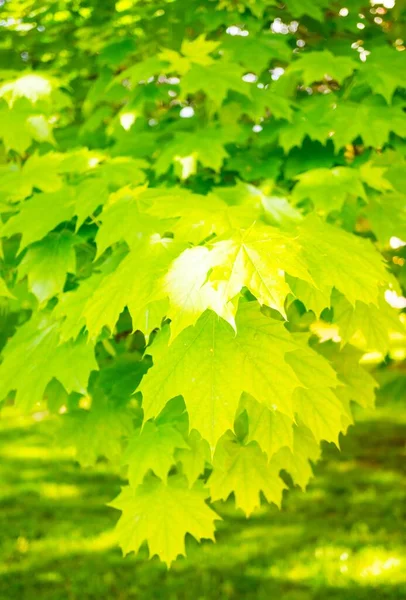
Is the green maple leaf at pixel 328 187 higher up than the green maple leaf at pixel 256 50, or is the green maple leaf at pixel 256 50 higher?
the green maple leaf at pixel 256 50

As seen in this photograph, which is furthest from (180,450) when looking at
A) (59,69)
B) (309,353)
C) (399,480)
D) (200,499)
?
(399,480)

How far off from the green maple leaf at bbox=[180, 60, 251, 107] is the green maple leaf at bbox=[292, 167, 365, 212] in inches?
17.6

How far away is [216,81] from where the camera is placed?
2.51 metres

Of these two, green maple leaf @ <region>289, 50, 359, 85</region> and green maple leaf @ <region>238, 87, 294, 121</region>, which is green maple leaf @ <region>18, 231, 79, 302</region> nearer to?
green maple leaf @ <region>238, 87, 294, 121</region>

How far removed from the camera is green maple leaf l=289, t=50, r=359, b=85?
101 inches

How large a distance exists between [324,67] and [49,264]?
4.58 feet

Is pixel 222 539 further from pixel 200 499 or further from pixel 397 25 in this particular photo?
pixel 397 25

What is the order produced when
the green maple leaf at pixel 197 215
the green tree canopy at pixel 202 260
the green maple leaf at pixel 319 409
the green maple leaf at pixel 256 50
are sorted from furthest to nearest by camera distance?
the green maple leaf at pixel 256 50 → the green maple leaf at pixel 319 409 → the green maple leaf at pixel 197 215 → the green tree canopy at pixel 202 260

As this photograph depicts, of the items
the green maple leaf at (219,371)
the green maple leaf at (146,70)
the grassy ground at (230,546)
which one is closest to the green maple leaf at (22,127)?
the green maple leaf at (146,70)

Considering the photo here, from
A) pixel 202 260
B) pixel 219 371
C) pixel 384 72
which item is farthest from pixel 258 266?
pixel 384 72

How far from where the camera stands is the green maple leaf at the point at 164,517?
2217 millimetres

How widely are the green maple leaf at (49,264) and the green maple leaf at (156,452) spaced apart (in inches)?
22.7

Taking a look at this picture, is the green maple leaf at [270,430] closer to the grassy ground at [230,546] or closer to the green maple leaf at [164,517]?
the green maple leaf at [164,517]

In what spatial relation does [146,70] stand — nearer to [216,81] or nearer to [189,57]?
[189,57]
